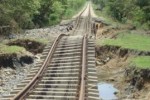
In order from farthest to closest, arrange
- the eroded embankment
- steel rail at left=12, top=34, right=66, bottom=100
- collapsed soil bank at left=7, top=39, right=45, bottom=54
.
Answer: collapsed soil bank at left=7, top=39, right=45, bottom=54
the eroded embankment
steel rail at left=12, top=34, right=66, bottom=100

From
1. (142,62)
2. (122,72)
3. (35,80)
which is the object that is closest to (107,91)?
(122,72)

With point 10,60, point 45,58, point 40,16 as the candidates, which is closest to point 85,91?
point 45,58

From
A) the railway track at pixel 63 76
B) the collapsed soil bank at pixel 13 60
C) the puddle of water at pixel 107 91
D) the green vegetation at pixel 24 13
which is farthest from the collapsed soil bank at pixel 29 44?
the puddle of water at pixel 107 91

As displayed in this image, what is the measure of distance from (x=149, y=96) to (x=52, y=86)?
3.97 m

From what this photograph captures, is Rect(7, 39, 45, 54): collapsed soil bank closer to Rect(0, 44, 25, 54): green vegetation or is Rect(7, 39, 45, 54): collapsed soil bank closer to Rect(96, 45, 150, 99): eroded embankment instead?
Rect(0, 44, 25, 54): green vegetation

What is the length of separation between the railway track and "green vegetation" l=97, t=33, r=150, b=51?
5.10ft

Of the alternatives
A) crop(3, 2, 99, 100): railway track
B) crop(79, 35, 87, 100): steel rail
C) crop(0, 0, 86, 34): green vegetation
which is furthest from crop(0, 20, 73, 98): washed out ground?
crop(0, 0, 86, 34): green vegetation

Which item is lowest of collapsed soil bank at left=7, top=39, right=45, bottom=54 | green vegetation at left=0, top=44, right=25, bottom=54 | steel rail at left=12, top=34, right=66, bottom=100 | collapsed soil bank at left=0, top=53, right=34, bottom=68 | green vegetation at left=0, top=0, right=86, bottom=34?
steel rail at left=12, top=34, right=66, bottom=100

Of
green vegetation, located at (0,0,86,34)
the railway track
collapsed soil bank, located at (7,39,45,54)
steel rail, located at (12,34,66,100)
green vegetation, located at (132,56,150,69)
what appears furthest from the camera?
green vegetation, located at (0,0,86,34)

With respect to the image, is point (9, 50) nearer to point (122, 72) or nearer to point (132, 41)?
point (122, 72)

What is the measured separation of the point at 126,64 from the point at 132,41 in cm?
537

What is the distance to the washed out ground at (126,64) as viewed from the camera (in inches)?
609

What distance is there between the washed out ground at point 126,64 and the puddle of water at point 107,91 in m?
0.21

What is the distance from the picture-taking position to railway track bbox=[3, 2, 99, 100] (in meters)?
13.2
